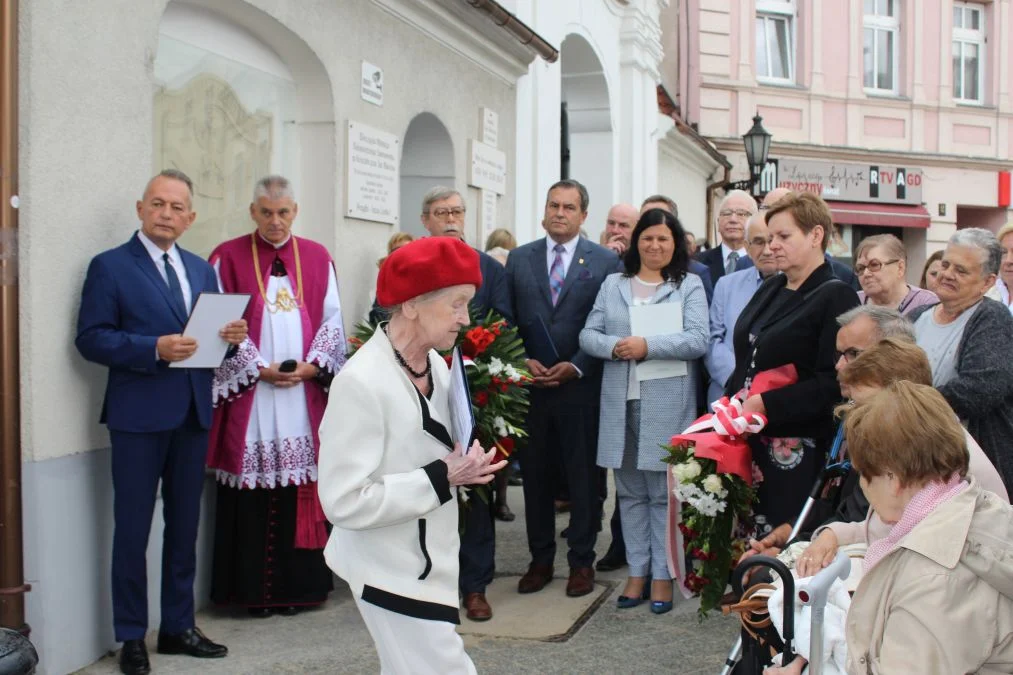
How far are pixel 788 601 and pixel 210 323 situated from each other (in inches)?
113

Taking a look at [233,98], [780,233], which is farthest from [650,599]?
[233,98]

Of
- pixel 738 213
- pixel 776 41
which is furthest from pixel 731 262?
pixel 776 41

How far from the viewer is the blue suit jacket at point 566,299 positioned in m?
6.11

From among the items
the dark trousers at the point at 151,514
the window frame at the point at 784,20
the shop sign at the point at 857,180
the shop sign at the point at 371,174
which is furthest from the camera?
the window frame at the point at 784,20

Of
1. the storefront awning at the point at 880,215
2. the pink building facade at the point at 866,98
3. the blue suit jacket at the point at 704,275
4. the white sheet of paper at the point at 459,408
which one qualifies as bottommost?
the white sheet of paper at the point at 459,408

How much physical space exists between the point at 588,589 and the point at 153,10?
12.1 feet

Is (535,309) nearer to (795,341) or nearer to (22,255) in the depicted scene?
(795,341)

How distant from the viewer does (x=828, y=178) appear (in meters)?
23.2

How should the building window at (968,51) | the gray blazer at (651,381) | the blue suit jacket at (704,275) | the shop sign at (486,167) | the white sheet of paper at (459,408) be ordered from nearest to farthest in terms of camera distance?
the white sheet of paper at (459,408)
the gray blazer at (651,381)
the blue suit jacket at (704,275)
the shop sign at (486,167)
the building window at (968,51)

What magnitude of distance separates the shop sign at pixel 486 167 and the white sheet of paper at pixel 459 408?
597 cm

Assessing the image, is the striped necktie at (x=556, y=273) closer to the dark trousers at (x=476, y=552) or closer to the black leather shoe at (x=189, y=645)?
the dark trousers at (x=476, y=552)

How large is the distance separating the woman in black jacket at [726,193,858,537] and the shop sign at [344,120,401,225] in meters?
2.86

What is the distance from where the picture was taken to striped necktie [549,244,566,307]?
249 inches

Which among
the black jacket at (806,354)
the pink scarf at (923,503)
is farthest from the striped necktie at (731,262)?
the pink scarf at (923,503)
